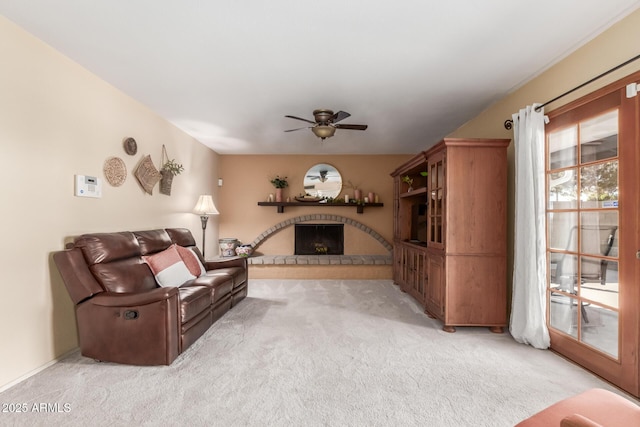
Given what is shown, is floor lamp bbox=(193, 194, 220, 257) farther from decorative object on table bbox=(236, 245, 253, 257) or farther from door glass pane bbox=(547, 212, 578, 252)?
door glass pane bbox=(547, 212, 578, 252)

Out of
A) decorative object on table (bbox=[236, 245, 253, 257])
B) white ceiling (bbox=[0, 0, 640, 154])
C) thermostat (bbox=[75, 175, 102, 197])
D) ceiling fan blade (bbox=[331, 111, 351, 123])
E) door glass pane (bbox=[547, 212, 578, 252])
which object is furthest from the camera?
decorative object on table (bbox=[236, 245, 253, 257])

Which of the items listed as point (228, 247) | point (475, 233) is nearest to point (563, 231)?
point (475, 233)

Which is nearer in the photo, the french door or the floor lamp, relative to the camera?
the french door

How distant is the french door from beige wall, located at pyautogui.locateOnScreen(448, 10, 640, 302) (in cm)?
16

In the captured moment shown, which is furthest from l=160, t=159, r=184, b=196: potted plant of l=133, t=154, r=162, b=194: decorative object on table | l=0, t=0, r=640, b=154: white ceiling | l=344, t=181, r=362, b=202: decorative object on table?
l=344, t=181, r=362, b=202: decorative object on table

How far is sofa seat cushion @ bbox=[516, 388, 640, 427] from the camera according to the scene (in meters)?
1.09

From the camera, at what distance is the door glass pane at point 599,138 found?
2111mm

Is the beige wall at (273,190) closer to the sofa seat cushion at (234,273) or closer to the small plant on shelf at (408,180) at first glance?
the small plant on shelf at (408,180)

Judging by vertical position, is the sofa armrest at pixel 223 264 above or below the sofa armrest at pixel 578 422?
below

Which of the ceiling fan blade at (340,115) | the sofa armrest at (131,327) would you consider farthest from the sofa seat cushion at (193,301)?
the ceiling fan blade at (340,115)

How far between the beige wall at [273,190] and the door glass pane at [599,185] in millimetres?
4011

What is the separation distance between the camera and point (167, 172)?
3994 mm

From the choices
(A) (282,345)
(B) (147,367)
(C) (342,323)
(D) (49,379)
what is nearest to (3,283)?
(D) (49,379)

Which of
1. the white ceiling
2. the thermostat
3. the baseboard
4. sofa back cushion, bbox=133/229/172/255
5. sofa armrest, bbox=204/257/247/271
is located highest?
the white ceiling
